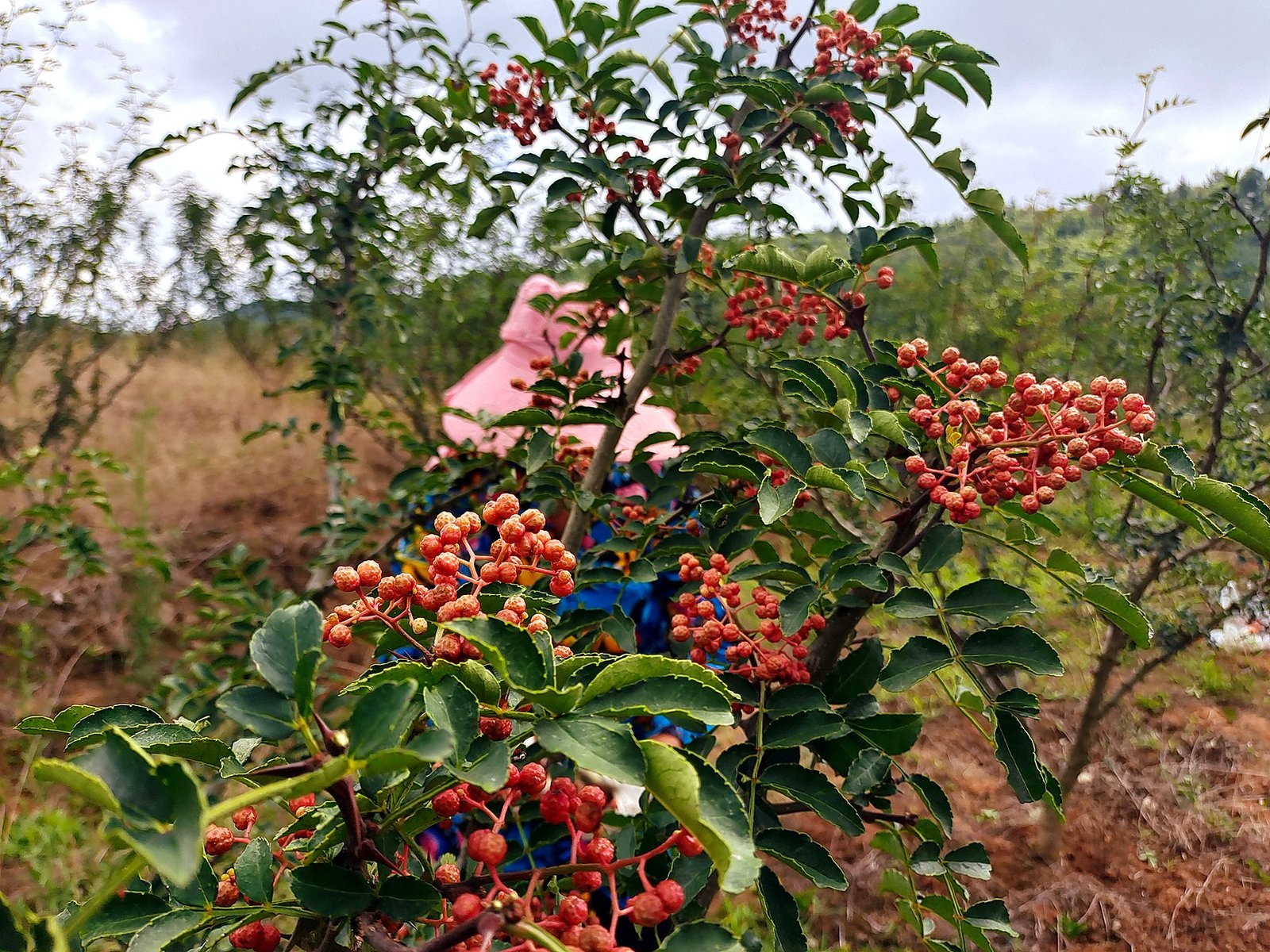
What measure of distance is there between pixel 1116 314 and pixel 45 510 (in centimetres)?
359

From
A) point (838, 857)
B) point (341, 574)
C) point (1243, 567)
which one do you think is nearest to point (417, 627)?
point (341, 574)

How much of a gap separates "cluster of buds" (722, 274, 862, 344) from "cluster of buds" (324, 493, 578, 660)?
891mm

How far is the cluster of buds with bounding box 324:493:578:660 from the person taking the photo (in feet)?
1.88

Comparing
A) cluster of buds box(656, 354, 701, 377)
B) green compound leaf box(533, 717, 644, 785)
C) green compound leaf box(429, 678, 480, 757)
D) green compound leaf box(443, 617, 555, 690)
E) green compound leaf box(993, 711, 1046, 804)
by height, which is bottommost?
green compound leaf box(993, 711, 1046, 804)

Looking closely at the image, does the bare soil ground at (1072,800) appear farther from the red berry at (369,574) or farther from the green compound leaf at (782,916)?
the red berry at (369,574)

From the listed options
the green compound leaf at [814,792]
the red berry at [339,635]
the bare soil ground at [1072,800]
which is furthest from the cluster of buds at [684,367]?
the bare soil ground at [1072,800]

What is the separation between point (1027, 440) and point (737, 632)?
428 mm

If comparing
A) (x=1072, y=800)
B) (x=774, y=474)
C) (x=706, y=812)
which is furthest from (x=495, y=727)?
(x=1072, y=800)

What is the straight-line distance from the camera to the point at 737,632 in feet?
3.23

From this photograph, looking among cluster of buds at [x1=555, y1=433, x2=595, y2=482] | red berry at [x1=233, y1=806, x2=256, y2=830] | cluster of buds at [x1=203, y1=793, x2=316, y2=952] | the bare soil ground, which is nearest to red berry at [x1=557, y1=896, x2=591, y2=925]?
cluster of buds at [x1=203, y1=793, x2=316, y2=952]

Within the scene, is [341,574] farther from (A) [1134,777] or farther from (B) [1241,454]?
(A) [1134,777]

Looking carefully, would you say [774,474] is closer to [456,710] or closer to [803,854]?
[803,854]

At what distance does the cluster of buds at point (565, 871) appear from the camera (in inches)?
19.8

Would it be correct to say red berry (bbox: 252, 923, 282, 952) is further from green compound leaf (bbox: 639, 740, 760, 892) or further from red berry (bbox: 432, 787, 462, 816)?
green compound leaf (bbox: 639, 740, 760, 892)
